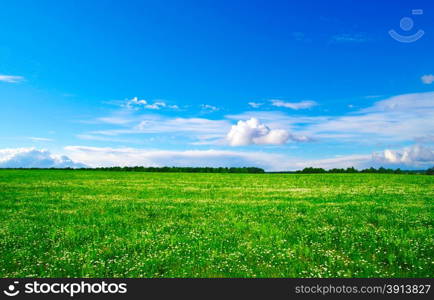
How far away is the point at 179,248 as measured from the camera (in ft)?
36.6

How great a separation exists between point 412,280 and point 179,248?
668 centimetres

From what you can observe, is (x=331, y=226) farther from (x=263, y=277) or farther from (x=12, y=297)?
(x=12, y=297)

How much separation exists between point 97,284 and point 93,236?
564cm

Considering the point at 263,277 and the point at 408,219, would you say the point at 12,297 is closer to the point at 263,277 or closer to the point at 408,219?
the point at 263,277

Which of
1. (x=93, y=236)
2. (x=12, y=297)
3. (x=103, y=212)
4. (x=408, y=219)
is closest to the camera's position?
(x=12, y=297)

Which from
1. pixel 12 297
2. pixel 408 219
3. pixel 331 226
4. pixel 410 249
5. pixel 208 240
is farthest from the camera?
pixel 408 219

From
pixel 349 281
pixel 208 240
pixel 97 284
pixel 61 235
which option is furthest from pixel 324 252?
pixel 61 235

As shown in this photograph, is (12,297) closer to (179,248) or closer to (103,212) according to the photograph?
(179,248)

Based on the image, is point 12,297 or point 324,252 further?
point 324,252

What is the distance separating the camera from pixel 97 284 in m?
7.85

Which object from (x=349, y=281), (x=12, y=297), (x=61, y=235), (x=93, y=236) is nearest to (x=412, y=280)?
(x=349, y=281)

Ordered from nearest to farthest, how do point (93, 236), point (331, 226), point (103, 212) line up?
point (93, 236), point (331, 226), point (103, 212)

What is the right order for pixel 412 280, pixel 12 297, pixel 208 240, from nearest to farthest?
pixel 12 297
pixel 412 280
pixel 208 240

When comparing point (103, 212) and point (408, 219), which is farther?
point (103, 212)
